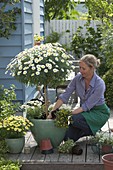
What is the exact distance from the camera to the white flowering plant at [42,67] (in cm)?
616

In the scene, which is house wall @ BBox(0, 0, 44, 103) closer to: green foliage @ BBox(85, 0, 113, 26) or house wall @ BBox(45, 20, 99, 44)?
green foliage @ BBox(85, 0, 113, 26)

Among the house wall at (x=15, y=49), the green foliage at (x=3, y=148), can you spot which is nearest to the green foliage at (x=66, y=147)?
the green foliage at (x=3, y=148)

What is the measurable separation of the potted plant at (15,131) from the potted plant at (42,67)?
279 millimetres

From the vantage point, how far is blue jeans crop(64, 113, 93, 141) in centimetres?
630

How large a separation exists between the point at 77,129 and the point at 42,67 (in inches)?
36.6

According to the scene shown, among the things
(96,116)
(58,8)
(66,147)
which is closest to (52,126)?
(66,147)

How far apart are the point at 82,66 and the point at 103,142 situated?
0.95 meters

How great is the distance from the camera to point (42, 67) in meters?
6.13

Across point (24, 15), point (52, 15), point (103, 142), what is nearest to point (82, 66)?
point (103, 142)

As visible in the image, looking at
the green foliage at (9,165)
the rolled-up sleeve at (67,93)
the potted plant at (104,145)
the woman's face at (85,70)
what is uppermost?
the woman's face at (85,70)

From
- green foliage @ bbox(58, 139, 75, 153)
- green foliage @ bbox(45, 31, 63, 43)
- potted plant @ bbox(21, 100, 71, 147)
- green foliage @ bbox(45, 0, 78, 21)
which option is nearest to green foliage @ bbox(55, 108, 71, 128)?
potted plant @ bbox(21, 100, 71, 147)

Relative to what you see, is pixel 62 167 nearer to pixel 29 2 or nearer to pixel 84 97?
pixel 84 97

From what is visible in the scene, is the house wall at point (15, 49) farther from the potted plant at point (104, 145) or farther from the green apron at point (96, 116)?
the potted plant at point (104, 145)

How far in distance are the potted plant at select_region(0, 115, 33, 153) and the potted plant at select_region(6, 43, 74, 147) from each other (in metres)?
0.28
